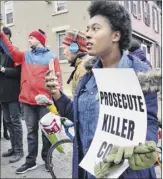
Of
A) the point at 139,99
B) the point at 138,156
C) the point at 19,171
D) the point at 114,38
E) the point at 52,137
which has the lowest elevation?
the point at 19,171

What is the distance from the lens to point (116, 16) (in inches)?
74.2

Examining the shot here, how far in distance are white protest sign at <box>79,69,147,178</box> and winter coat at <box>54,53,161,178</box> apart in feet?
0.20

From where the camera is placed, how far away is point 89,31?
1859 mm

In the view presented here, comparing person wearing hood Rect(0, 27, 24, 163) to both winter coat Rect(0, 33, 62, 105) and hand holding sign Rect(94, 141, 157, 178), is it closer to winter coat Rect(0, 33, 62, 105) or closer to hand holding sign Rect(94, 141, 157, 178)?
winter coat Rect(0, 33, 62, 105)

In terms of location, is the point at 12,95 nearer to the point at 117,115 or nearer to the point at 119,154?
the point at 117,115

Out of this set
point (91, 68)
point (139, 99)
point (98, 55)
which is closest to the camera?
point (139, 99)

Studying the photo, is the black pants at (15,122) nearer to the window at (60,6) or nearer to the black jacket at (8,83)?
the black jacket at (8,83)

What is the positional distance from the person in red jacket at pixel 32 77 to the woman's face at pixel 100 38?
2329mm

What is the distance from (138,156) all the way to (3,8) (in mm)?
20234

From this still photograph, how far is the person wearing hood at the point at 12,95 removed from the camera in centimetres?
459

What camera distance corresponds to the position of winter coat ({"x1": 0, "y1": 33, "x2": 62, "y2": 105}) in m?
4.24

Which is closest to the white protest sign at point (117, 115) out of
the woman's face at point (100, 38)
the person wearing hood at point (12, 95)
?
the woman's face at point (100, 38)

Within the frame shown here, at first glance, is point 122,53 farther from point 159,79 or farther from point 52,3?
point 52,3

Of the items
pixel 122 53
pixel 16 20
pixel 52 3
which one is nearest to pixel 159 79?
pixel 122 53
